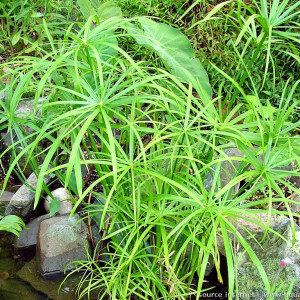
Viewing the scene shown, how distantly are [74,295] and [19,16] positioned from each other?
2.46 metres

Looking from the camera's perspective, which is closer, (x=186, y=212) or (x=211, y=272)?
(x=186, y=212)

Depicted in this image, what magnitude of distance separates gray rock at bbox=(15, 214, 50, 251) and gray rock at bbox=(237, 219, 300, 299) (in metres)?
1.22

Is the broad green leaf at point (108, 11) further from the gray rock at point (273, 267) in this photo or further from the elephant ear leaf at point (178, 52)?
the gray rock at point (273, 267)

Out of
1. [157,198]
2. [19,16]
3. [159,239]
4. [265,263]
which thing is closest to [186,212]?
[157,198]

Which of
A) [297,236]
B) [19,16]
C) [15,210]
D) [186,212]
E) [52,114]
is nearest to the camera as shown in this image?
[186,212]

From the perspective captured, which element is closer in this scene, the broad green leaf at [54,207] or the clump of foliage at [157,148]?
the clump of foliage at [157,148]

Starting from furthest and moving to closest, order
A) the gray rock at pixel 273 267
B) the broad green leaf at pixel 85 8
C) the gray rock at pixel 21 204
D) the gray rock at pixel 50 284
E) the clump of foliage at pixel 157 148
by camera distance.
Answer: the gray rock at pixel 21 204, the broad green leaf at pixel 85 8, the gray rock at pixel 50 284, the gray rock at pixel 273 267, the clump of foliage at pixel 157 148

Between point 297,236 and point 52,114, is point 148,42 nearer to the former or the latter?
point 52,114

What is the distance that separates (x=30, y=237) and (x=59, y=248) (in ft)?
1.06

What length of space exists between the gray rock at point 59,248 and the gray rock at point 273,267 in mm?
874

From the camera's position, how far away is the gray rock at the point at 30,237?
8.59 ft

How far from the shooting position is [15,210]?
8.80 feet

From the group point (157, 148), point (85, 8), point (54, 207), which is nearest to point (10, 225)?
point (54, 207)

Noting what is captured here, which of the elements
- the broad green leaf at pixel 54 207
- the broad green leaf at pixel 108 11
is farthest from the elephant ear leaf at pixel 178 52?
the broad green leaf at pixel 54 207
